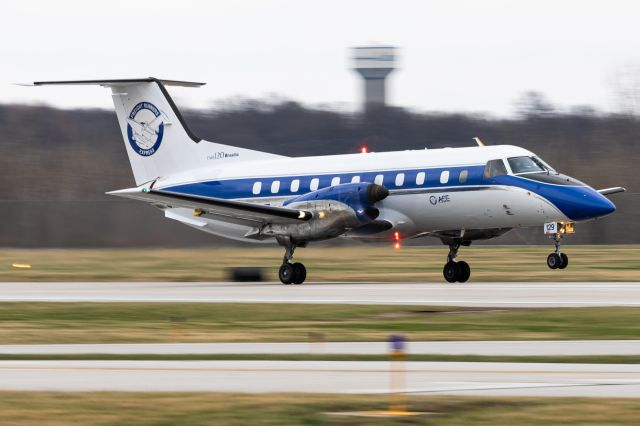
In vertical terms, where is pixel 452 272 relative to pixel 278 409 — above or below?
above

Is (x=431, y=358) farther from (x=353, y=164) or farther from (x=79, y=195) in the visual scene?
(x=79, y=195)

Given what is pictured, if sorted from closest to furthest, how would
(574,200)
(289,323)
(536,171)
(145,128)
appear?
(289,323) → (574,200) → (536,171) → (145,128)

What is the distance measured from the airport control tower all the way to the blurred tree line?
33980 millimetres

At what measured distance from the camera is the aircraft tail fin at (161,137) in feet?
112

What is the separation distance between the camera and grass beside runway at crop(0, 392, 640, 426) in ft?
35.3

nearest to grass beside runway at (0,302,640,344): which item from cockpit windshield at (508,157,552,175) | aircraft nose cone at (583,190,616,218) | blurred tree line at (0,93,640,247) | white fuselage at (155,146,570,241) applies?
aircraft nose cone at (583,190,616,218)

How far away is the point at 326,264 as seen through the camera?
41.2 m

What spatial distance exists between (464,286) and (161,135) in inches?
437

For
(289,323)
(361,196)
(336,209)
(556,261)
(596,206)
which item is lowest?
(289,323)

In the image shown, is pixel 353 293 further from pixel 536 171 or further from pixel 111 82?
pixel 111 82

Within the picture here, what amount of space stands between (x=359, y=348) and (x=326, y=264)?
24893 mm

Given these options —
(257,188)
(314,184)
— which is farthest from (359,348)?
(257,188)

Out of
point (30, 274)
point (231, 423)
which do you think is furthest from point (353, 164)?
point (231, 423)

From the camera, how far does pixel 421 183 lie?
29.9 metres
